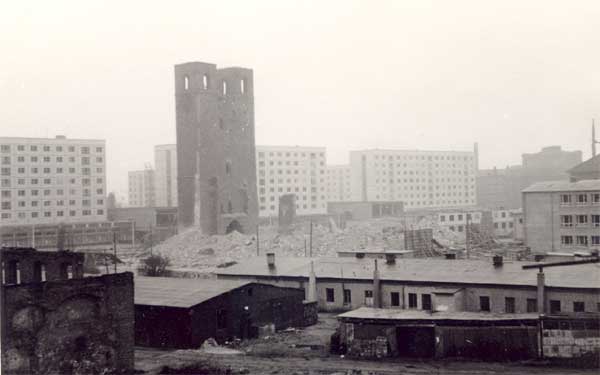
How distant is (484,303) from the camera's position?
33.7 metres

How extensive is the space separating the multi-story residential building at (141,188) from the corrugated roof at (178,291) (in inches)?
4129

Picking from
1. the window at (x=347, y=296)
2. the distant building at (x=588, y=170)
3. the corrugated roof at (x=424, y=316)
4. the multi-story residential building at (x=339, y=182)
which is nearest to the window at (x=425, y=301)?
the window at (x=347, y=296)

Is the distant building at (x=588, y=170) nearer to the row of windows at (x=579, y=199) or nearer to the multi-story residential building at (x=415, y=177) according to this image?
the row of windows at (x=579, y=199)

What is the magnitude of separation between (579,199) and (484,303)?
2588 centimetres

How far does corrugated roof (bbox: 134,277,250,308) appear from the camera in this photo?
30.8m

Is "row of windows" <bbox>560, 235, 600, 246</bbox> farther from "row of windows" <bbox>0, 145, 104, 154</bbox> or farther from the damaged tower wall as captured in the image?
"row of windows" <bbox>0, 145, 104, 154</bbox>

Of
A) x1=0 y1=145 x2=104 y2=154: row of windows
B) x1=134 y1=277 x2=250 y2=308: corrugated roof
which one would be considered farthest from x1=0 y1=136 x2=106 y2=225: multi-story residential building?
x1=134 y1=277 x2=250 y2=308: corrugated roof

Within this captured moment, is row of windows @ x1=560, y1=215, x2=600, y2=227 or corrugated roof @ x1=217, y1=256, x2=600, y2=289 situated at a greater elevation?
row of windows @ x1=560, y1=215, x2=600, y2=227

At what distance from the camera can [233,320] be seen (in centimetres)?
3197

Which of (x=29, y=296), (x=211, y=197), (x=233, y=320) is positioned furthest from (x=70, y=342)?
(x=211, y=197)

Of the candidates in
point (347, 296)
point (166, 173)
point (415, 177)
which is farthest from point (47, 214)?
point (415, 177)

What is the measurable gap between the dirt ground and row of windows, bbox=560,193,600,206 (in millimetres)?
32495

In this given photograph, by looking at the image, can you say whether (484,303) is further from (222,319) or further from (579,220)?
(579,220)

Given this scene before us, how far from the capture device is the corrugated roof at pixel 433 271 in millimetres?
32406
